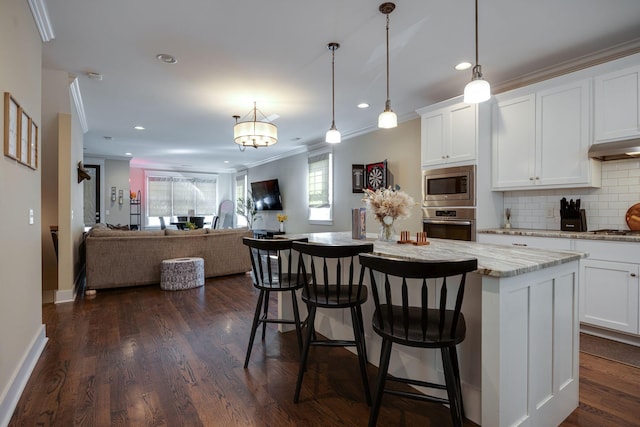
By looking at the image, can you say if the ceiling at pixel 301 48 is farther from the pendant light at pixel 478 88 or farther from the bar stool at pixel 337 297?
the bar stool at pixel 337 297

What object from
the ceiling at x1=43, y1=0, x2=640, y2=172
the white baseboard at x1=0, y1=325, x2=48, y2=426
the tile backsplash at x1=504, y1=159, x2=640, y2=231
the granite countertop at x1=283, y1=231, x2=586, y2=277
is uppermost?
the ceiling at x1=43, y1=0, x2=640, y2=172

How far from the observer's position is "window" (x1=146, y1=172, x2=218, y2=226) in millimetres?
10500

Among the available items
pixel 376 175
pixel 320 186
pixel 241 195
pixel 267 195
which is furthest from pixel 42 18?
pixel 241 195

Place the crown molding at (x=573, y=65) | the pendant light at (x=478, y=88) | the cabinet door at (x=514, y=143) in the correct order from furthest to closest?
1. the cabinet door at (x=514, y=143)
2. the crown molding at (x=573, y=65)
3. the pendant light at (x=478, y=88)

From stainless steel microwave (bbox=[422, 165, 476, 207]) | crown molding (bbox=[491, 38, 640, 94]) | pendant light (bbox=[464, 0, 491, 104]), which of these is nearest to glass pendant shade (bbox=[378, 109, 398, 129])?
pendant light (bbox=[464, 0, 491, 104])

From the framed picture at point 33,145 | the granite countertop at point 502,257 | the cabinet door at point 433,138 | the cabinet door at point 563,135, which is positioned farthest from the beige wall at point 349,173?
the framed picture at point 33,145

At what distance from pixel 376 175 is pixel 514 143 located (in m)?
2.30

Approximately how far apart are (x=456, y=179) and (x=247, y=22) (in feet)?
9.04

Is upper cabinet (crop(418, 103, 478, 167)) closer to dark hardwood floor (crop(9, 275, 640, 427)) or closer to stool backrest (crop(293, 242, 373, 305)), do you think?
dark hardwood floor (crop(9, 275, 640, 427))

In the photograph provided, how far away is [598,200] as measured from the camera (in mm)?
3250

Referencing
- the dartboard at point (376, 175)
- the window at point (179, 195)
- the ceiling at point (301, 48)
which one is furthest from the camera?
the window at point (179, 195)

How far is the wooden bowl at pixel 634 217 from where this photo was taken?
2968mm

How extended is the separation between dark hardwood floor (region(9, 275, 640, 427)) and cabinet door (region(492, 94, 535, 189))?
6.09 feet

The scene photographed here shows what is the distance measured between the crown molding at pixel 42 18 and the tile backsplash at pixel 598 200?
4.78 m
